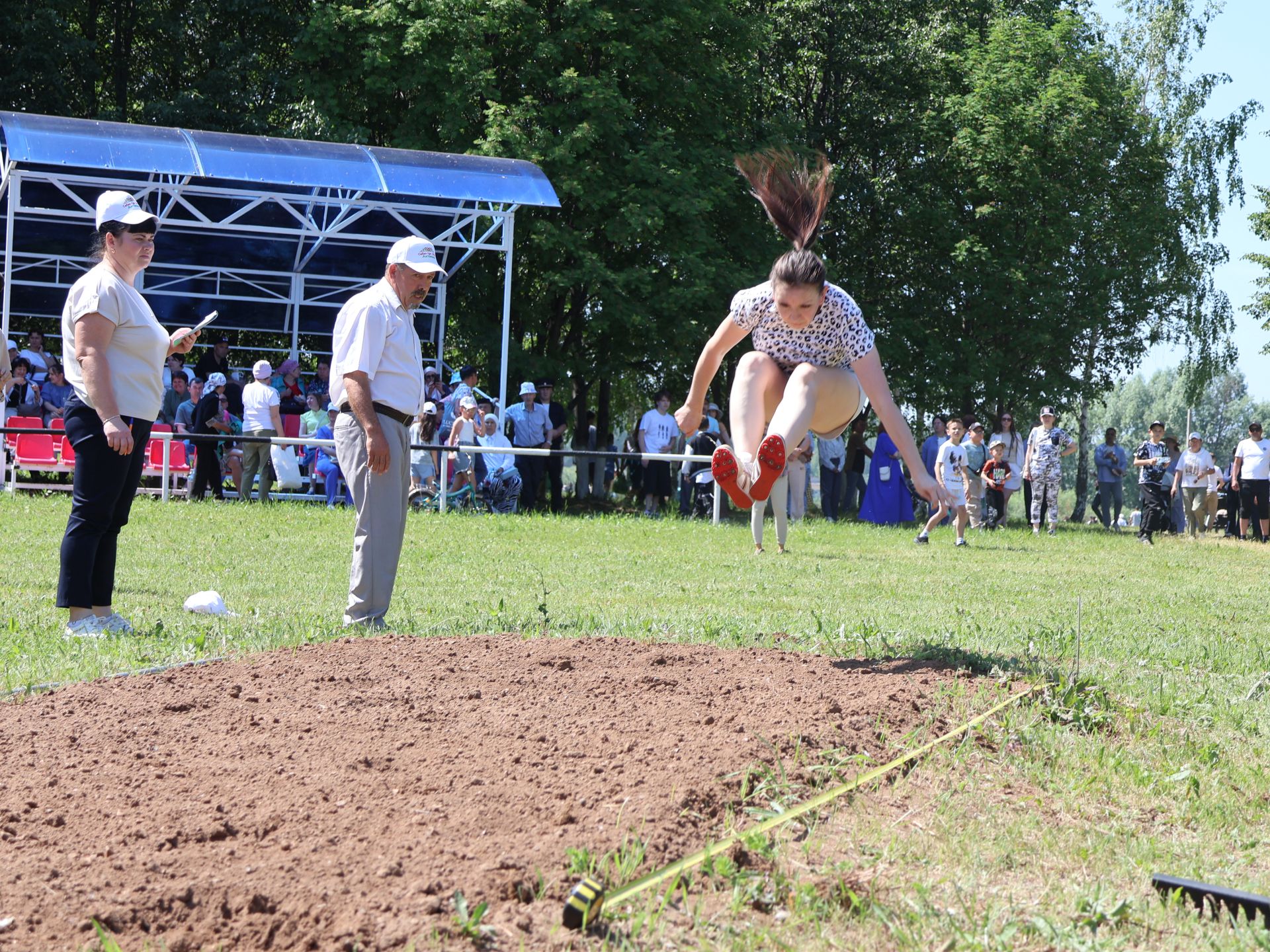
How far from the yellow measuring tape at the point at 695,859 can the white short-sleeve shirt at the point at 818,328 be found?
249 cm

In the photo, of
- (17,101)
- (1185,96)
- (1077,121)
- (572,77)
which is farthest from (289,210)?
(1185,96)

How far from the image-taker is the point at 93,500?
6926 millimetres

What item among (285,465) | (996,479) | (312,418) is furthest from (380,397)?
(996,479)

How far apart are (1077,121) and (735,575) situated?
74.1ft

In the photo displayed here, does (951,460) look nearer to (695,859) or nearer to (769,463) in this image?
(769,463)

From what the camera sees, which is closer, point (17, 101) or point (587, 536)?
point (587, 536)

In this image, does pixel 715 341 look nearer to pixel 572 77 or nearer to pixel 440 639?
pixel 440 639

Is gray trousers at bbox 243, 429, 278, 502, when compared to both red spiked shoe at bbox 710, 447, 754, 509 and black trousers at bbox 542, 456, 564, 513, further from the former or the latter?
red spiked shoe at bbox 710, 447, 754, 509

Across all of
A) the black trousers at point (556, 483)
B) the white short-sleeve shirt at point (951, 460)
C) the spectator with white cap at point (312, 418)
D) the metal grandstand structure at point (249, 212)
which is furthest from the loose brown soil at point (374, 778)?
the metal grandstand structure at point (249, 212)

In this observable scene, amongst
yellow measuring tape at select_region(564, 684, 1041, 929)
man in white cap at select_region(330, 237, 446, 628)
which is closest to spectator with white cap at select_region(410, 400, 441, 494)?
man in white cap at select_region(330, 237, 446, 628)

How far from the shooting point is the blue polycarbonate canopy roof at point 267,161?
18.3m

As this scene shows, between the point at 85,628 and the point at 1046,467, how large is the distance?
1651cm

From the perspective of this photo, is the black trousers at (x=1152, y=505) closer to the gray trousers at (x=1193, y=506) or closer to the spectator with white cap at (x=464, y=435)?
the gray trousers at (x=1193, y=506)

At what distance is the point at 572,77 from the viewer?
2466 cm
